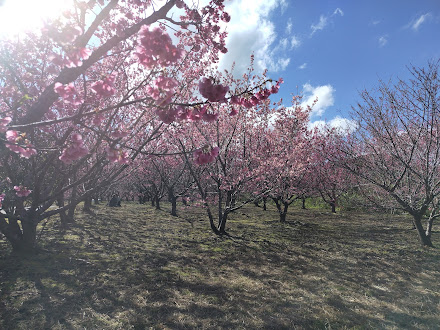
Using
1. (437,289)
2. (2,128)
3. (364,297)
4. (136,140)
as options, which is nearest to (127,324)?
Answer: (2,128)

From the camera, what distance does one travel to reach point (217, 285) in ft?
16.6

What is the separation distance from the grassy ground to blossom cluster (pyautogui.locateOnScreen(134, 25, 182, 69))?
3.59m

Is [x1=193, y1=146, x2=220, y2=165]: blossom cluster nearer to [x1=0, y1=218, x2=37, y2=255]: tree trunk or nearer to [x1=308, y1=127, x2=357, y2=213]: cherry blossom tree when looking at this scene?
[x1=0, y1=218, x2=37, y2=255]: tree trunk

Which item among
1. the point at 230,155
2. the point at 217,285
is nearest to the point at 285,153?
the point at 230,155

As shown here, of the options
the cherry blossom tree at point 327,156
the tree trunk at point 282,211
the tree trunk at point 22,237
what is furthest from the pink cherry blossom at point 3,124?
the tree trunk at point 282,211

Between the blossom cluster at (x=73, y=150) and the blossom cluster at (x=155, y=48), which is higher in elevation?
the blossom cluster at (x=155, y=48)

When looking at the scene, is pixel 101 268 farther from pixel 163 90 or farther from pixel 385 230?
pixel 385 230

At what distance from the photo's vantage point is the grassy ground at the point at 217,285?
371 cm

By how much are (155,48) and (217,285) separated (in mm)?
4535

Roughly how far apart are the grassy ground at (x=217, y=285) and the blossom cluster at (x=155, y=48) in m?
3.59

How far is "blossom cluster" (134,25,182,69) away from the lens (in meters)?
2.48

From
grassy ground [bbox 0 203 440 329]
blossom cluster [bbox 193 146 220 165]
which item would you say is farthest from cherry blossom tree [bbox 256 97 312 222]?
blossom cluster [bbox 193 146 220 165]

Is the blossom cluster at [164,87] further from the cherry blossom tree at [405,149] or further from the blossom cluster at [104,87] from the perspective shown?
the cherry blossom tree at [405,149]

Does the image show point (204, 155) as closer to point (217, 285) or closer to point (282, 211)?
point (217, 285)
